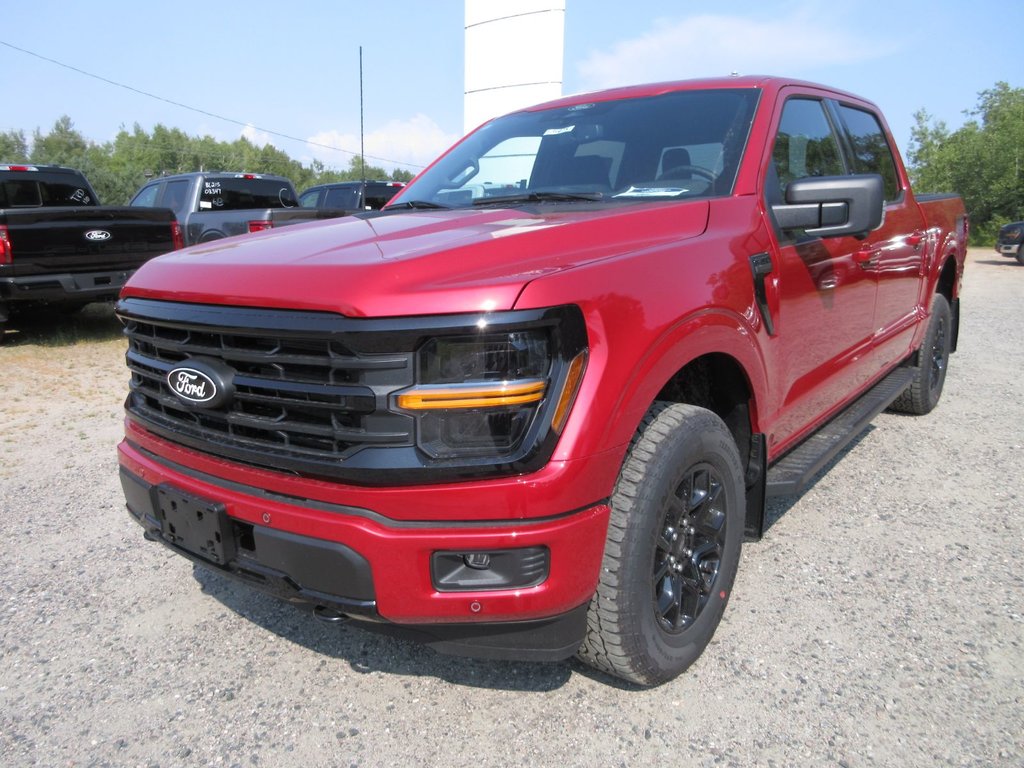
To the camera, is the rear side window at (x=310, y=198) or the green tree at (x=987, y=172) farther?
the green tree at (x=987, y=172)

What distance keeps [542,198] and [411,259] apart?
113cm

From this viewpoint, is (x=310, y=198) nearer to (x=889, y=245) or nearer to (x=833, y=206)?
(x=889, y=245)

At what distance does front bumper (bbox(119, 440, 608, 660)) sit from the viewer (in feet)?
5.93

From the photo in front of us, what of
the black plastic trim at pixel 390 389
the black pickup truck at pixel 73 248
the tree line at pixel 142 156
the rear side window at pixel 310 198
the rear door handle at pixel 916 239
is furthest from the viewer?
the tree line at pixel 142 156

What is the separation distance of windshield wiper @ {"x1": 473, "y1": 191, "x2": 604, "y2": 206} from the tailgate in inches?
249

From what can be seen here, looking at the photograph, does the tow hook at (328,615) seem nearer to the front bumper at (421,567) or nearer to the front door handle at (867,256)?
the front bumper at (421,567)

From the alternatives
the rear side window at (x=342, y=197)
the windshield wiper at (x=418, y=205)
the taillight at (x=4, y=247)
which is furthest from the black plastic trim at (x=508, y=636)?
the rear side window at (x=342, y=197)

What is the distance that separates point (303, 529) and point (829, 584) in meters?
2.13

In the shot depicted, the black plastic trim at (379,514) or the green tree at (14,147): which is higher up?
the green tree at (14,147)

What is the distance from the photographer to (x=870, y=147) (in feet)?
13.6

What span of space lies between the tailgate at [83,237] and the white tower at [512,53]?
15.1 feet

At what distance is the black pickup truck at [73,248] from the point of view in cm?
729

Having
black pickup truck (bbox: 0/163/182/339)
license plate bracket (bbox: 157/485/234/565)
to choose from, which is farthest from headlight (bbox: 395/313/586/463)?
black pickup truck (bbox: 0/163/182/339)

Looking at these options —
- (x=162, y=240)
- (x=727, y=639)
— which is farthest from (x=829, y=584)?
(x=162, y=240)
